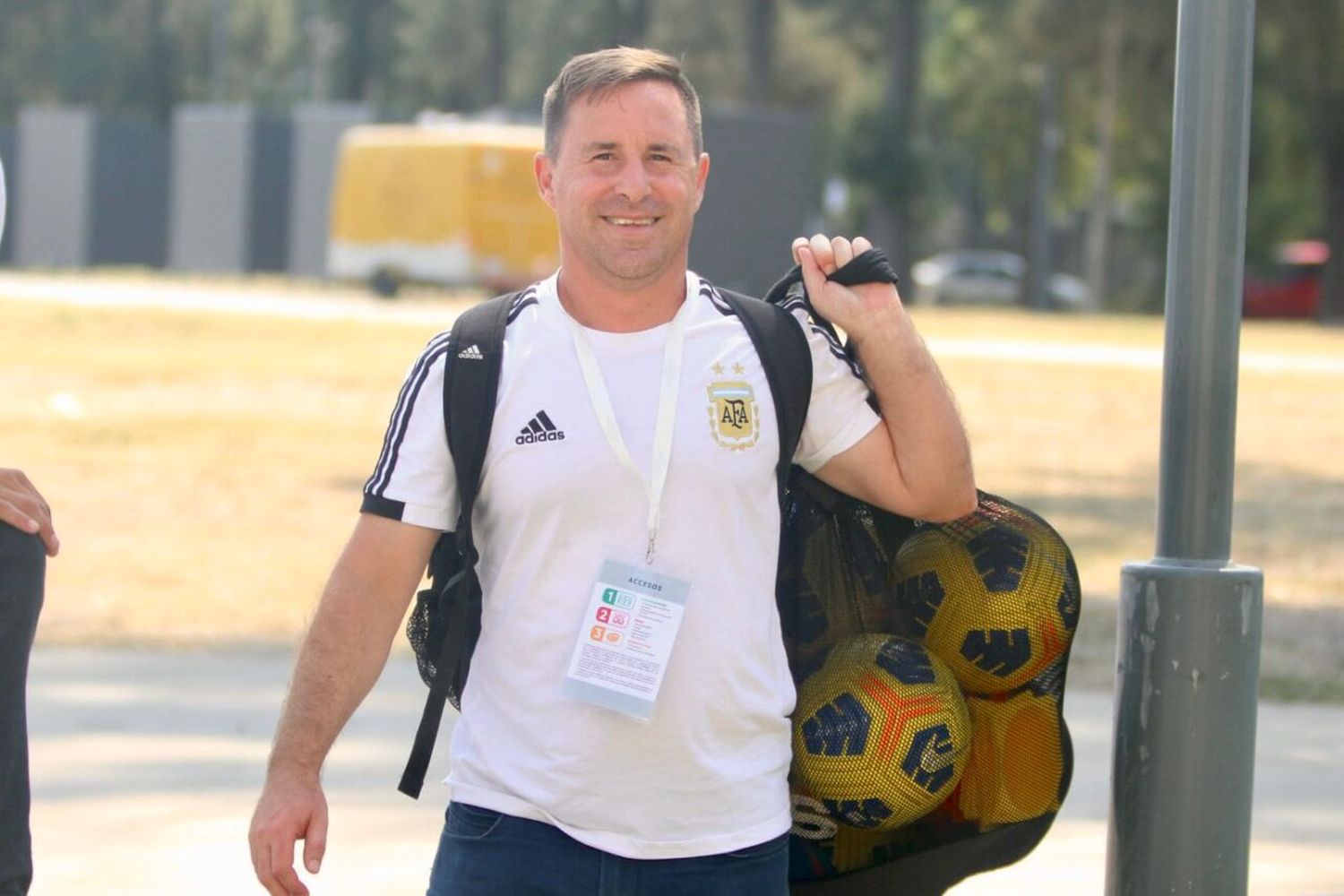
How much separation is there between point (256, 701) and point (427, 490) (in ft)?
16.0

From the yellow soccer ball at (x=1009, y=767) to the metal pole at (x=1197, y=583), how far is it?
1.06 ft

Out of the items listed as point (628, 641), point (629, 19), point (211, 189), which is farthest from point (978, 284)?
point (628, 641)

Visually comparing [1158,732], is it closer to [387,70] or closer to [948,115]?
[948,115]

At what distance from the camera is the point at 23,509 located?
296 centimetres

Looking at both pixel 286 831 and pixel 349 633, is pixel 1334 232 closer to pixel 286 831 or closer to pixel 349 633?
pixel 349 633

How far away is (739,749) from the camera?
3355mm

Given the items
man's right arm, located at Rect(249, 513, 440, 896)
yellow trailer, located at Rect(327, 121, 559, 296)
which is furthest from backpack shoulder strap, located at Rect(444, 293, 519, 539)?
yellow trailer, located at Rect(327, 121, 559, 296)

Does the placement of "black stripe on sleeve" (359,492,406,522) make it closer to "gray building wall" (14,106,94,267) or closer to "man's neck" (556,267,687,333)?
"man's neck" (556,267,687,333)

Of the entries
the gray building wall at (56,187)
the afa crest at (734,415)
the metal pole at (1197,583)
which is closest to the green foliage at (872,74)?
the gray building wall at (56,187)

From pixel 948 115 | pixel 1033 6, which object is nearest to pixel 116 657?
pixel 1033 6

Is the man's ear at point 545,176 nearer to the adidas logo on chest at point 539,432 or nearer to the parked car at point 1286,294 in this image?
the adidas logo on chest at point 539,432

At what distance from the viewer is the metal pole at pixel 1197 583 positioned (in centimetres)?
403

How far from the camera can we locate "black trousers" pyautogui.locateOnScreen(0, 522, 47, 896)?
293 centimetres

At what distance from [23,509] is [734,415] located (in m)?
1.04
